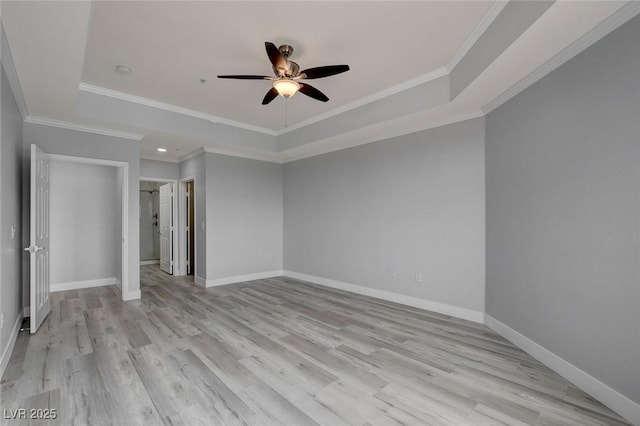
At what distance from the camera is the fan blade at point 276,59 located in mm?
2317

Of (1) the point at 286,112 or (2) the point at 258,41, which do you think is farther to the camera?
(1) the point at 286,112

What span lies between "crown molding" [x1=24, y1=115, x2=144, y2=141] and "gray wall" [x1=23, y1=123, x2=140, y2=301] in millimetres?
44

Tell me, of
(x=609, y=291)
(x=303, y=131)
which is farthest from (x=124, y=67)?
(x=609, y=291)

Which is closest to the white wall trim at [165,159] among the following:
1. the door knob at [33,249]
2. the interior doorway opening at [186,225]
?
the interior doorway opening at [186,225]

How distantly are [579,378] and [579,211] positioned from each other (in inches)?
50.4

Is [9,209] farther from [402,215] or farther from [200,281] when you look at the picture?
[402,215]

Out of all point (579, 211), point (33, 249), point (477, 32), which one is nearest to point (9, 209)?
point (33, 249)

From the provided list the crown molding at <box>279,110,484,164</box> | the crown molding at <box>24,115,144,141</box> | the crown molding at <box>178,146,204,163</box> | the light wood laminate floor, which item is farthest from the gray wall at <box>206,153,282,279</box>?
the light wood laminate floor

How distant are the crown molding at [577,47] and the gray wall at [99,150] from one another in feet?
17.1

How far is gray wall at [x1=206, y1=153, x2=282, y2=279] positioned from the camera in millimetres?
5527

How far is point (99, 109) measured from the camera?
12.4 ft

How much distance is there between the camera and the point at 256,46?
9.34 ft

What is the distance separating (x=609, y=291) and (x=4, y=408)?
13.9ft

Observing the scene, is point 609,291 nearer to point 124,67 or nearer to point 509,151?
point 509,151
